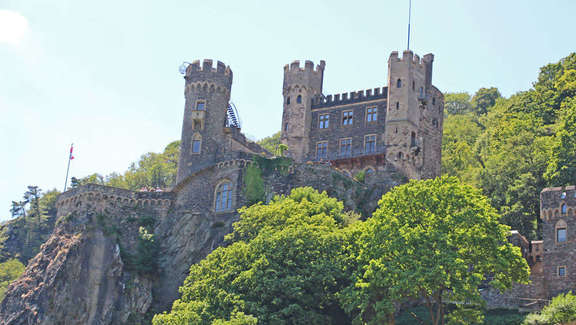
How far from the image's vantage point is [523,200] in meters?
58.0

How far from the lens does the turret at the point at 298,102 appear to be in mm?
67688

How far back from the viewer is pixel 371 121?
6581 cm

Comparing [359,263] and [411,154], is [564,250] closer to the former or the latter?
[359,263]

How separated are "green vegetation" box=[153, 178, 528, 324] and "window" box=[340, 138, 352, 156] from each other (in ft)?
58.9

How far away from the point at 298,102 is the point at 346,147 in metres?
6.08

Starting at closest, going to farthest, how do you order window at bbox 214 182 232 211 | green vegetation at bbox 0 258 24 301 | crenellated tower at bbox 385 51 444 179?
window at bbox 214 182 232 211 < crenellated tower at bbox 385 51 444 179 < green vegetation at bbox 0 258 24 301

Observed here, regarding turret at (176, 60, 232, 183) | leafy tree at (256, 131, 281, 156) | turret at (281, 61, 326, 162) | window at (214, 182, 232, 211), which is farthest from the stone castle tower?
leafy tree at (256, 131, 281, 156)

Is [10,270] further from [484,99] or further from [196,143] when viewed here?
[484,99]

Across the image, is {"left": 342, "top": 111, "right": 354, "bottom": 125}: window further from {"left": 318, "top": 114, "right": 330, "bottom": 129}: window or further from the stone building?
{"left": 318, "top": 114, "right": 330, "bottom": 129}: window

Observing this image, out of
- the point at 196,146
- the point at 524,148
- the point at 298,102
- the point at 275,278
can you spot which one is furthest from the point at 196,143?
the point at 524,148

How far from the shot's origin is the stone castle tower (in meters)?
63.8

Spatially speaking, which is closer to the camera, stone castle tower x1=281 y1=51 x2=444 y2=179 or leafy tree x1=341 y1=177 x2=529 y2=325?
leafy tree x1=341 y1=177 x2=529 y2=325

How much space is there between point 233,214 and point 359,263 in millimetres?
16928

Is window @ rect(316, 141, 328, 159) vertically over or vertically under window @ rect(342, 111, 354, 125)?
under
